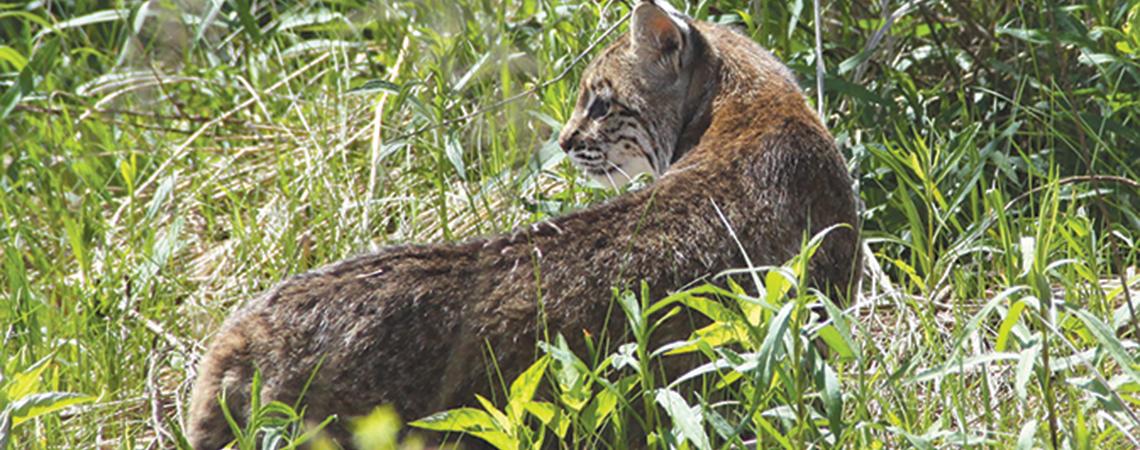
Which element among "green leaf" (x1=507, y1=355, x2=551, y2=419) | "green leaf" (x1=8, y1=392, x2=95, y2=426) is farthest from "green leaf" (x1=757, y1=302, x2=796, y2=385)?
"green leaf" (x1=8, y1=392, x2=95, y2=426)

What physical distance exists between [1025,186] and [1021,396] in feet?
7.18

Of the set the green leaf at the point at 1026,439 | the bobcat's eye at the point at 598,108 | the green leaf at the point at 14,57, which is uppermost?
the green leaf at the point at 1026,439

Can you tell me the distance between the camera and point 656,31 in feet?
16.3

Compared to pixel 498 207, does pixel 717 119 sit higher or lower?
higher

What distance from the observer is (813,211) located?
437cm

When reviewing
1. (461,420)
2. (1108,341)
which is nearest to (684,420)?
(461,420)

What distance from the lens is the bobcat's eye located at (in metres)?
5.16

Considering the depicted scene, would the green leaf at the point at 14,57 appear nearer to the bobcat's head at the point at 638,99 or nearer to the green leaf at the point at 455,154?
the green leaf at the point at 455,154

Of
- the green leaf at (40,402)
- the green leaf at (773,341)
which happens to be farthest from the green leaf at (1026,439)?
the green leaf at (40,402)

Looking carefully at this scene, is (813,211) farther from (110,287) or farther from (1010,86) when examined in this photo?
(110,287)

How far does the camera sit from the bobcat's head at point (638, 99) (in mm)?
4969

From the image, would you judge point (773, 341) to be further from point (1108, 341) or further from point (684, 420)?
point (1108, 341)

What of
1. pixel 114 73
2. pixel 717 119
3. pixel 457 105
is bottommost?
pixel 114 73

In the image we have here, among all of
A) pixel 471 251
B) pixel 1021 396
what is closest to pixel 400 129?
pixel 471 251
